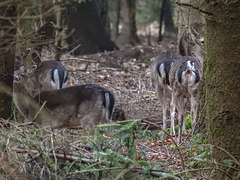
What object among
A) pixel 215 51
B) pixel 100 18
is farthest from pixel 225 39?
pixel 100 18

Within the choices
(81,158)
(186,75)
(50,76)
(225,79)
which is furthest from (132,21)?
(81,158)

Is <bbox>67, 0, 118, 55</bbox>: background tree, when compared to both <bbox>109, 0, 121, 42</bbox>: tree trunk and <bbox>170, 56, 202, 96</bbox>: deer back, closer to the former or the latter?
<bbox>109, 0, 121, 42</bbox>: tree trunk

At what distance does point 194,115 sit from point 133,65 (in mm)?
7074

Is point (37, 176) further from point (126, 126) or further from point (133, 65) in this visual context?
point (133, 65)

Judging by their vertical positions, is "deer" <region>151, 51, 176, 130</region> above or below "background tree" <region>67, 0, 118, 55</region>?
below

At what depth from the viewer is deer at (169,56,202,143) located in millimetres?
9461

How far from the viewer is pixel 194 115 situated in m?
9.56

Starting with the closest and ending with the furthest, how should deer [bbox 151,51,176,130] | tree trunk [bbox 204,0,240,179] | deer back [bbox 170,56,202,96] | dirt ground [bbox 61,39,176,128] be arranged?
tree trunk [bbox 204,0,240,179] → deer back [bbox 170,56,202,96] → deer [bbox 151,51,176,130] → dirt ground [bbox 61,39,176,128]

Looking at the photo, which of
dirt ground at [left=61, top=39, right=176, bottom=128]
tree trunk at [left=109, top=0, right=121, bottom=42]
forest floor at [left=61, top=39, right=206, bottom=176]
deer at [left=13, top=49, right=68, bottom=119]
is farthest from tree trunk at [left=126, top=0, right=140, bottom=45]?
deer at [left=13, top=49, right=68, bottom=119]

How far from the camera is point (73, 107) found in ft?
28.5

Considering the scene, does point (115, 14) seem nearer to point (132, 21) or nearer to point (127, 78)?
point (132, 21)

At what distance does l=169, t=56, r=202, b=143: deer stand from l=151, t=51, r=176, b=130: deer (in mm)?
514

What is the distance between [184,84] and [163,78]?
1.16 m

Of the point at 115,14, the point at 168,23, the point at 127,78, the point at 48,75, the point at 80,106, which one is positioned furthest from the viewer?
the point at 115,14
